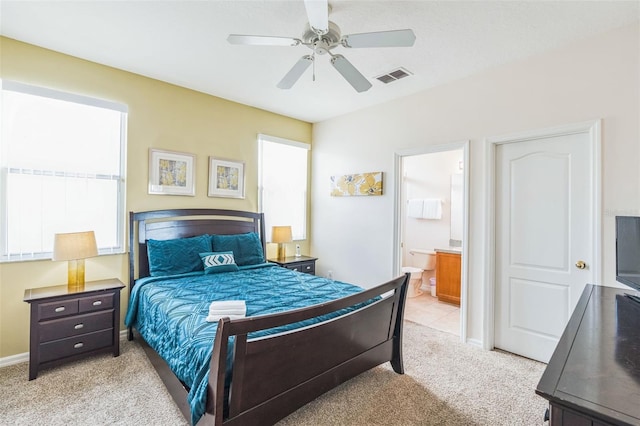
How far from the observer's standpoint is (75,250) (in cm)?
272

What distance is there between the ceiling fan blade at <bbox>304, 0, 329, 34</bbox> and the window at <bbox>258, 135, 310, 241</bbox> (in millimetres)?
2657

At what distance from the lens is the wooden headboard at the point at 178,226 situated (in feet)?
11.1

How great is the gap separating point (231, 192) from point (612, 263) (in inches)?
158

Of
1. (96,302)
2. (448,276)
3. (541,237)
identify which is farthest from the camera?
(448,276)

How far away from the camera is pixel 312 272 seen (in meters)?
4.55

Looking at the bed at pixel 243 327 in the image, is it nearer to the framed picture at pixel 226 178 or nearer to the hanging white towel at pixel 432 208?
the framed picture at pixel 226 178

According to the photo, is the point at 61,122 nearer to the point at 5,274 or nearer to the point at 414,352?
the point at 5,274

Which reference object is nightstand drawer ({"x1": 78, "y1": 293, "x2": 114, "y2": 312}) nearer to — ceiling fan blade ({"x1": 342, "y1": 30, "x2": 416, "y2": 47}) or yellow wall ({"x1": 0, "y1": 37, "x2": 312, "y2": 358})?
yellow wall ({"x1": 0, "y1": 37, "x2": 312, "y2": 358})

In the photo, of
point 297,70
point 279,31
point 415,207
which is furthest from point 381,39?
point 415,207

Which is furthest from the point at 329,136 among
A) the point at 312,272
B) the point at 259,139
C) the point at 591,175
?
the point at 591,175

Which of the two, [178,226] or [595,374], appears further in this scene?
[178,226]

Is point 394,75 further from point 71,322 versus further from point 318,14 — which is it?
point 71,322

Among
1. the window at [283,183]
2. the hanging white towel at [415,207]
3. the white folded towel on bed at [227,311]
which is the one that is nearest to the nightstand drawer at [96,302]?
the white folded towel on bed at [227,311]

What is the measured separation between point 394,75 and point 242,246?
8.77 feet
